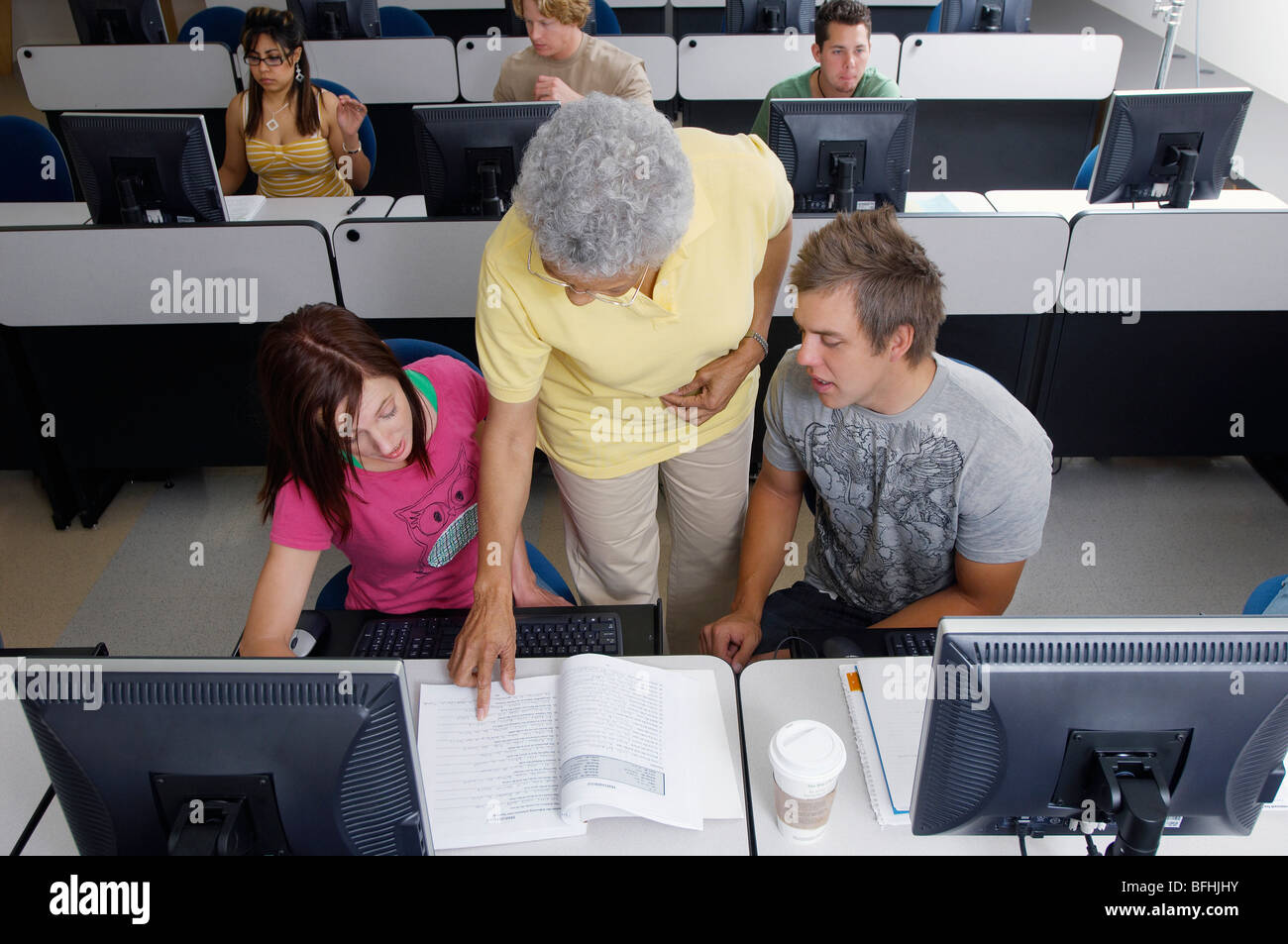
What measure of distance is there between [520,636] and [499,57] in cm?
347

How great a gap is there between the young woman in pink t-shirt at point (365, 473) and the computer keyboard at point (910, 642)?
575mm

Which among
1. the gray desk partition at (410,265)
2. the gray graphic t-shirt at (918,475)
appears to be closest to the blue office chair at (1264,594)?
the gray graphic t-shirt at (918,475)

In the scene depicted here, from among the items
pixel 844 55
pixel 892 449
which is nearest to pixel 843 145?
pixel 844 55

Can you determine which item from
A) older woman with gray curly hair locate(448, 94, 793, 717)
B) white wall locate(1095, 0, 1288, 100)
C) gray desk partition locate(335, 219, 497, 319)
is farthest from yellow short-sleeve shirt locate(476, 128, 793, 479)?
white wall locate(1095, 0, 1288, 100)

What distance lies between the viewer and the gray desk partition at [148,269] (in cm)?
251

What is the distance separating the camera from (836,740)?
1101 millimetres

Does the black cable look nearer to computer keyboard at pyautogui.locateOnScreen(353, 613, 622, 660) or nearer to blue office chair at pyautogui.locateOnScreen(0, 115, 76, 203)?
computer keyboard at pyautogui.locateOnScreen(353, 613, 622, 660)

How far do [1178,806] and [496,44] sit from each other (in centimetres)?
403

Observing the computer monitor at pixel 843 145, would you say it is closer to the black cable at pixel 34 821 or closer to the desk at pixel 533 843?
the desk at pixel 533 843

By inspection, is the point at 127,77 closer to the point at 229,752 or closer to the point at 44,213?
the point at 44,213

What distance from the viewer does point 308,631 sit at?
1516 mm

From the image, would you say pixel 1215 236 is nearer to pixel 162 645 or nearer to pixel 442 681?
pixel 442 681

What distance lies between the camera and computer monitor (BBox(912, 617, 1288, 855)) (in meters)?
0.94

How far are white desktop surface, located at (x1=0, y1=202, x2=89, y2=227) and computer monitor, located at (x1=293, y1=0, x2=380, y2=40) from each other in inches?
78.5
